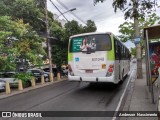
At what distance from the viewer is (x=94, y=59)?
14133 mm

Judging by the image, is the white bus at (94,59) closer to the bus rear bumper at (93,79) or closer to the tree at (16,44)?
the bus rear bumper at (93,79)

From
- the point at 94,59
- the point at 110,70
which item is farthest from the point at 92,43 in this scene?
the point at 110,70

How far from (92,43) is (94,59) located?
3.21ft

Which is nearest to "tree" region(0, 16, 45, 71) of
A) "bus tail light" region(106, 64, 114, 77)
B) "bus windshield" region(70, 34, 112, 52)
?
"bus windshield" region(70, 34, 112, 52)

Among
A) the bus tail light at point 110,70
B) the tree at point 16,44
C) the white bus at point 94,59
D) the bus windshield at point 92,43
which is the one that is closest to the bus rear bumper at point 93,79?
the white bus at point 94,59

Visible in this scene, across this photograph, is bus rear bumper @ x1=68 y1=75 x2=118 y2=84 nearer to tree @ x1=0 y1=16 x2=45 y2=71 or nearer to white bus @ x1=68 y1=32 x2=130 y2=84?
white bus @ x1=68 y1=32 x2=130 y2=84

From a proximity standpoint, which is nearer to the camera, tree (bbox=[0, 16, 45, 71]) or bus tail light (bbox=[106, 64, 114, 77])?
bus tail light (bbox=[106, 64, 114, 77])

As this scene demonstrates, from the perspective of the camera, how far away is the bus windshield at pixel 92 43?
556 inches

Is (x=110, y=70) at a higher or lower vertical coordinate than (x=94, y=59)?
lower

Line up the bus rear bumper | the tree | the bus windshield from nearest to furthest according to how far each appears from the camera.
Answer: the bus rear bumper
the bus windshield
the tree

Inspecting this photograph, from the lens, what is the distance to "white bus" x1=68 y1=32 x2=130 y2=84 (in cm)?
1391

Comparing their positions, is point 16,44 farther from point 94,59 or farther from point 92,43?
point 94,59

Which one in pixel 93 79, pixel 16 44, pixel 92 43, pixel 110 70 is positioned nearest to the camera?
pixel 110 70

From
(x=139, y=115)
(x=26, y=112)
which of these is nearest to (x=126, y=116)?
(x=139, y=115)
